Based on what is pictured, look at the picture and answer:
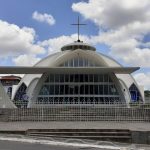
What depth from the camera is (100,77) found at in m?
46.7

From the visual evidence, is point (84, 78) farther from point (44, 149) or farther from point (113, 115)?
point (44, 149)

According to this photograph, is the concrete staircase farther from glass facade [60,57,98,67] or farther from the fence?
glass facade [60,57,98,67]

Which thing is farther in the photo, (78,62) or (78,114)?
(78,62)

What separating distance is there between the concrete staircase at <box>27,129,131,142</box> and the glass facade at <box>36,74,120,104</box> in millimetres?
30369

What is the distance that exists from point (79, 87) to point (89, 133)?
103ft

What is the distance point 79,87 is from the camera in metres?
46.3

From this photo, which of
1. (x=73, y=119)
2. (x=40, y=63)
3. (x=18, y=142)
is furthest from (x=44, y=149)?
(x=40, y=63)

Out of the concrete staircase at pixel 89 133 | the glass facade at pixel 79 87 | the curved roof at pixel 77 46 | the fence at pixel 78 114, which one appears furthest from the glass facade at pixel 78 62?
the concrete staircase at pixel 89 133

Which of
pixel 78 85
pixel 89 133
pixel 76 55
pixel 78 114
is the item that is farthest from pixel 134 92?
pixel 89 133

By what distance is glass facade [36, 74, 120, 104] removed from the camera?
150 feet

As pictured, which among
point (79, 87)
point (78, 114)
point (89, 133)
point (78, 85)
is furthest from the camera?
point (79, 87)

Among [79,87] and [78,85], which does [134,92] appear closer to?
[79,87]

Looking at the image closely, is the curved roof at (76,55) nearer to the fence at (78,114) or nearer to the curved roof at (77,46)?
the curved roof at (77,46)

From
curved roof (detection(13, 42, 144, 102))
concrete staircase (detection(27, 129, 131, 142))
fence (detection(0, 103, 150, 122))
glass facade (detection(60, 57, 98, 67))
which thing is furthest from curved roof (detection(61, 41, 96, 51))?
concrete staircase (detection(27, 129, 131, 142))
